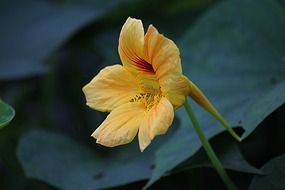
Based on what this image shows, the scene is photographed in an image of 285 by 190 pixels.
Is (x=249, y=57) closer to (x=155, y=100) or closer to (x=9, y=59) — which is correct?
(x=155, y=100)

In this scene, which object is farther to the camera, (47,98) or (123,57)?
(47,98)

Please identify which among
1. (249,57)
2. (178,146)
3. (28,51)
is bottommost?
(28,51)

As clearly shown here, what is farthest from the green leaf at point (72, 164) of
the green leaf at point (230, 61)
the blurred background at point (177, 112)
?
the green leaf at point (230, 61)

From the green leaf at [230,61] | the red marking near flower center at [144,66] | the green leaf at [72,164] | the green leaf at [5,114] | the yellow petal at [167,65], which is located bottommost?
the green leaf at [72,164]

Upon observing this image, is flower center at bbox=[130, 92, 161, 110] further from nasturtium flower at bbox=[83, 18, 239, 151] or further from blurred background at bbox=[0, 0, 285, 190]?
blurred background at bbox=[0, 0, 285, 190]

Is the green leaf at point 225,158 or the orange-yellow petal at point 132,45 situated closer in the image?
the orange-yellow petal at point 132,45

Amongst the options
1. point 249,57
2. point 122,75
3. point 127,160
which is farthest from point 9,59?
point 122,75

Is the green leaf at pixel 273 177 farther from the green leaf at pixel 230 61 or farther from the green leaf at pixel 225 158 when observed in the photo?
the green leaf at pixel 230 61

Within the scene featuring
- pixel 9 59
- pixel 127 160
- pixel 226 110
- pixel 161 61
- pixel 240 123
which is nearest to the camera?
pixel 161 61
